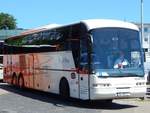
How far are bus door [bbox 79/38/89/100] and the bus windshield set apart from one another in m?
0.37

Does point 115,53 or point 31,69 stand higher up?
point 115,53

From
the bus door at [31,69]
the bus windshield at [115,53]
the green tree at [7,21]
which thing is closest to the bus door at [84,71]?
the bus windshield at [115,53]

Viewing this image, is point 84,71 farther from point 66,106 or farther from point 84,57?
point 66,106

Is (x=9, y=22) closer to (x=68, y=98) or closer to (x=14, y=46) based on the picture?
(x=14, y=46)

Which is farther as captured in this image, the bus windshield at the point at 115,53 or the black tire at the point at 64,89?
the black tire at the point at 64,89

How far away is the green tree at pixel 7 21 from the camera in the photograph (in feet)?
377

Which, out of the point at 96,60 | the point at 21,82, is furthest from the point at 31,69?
the point at 96,60

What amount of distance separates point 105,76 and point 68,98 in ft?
11.1

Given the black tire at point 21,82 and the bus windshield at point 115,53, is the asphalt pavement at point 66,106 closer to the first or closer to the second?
the bus windshield at point 115,53

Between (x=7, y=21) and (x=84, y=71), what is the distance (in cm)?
9861

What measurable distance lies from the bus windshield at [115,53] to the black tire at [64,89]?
8.62 ft

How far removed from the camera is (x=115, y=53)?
18.1 meters

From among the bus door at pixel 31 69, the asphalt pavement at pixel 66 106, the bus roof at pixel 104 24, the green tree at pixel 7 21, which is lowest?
the asphalt pavement at pixel 66 106

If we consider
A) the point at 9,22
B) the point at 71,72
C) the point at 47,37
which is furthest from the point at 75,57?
the point at 9,22
